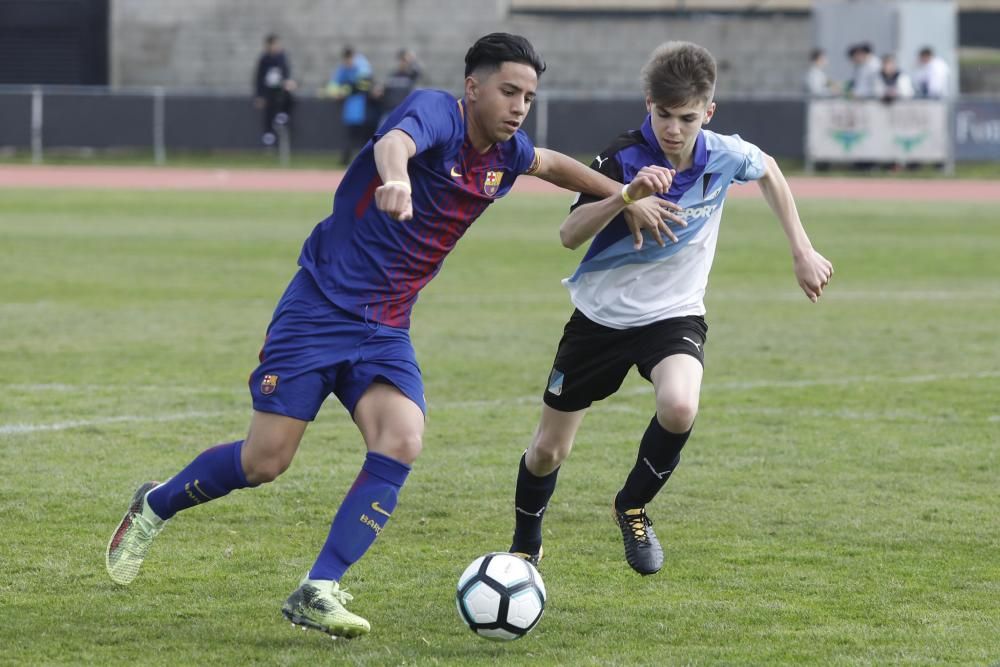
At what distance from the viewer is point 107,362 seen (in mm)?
9398

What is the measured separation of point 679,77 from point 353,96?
70.9 ft

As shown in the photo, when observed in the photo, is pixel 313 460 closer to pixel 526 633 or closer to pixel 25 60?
pixel 526 633

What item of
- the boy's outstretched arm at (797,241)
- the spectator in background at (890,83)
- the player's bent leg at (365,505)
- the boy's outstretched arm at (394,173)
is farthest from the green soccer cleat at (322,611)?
the spectator in background at (890,83)

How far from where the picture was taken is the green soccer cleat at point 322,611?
4.30 m

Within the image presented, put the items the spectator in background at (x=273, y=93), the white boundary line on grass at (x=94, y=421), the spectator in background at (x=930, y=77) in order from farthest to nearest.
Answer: the spectator in background at (x=273, y=93) < the spectator in background at (x=930, y=77) < the white boundary line on grass at (x=94, y=421)

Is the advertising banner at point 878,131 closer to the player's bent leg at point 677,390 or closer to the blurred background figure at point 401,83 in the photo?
the blurred background figure at point 401,83

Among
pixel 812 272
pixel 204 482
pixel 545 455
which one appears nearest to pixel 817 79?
pixel 812 272

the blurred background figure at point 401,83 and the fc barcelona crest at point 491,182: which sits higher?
the fc barcelona crest at point 491,182

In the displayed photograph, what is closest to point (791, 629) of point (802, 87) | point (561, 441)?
point (561, 441)

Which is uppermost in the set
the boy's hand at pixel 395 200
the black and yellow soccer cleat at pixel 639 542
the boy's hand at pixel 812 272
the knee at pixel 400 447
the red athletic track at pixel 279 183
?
the boy's hand at pixel 395 200

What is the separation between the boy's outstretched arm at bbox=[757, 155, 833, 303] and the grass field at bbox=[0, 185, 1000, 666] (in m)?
0.93

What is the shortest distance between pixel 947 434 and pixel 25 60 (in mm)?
26304

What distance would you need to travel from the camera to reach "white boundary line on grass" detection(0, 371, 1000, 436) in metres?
7.51

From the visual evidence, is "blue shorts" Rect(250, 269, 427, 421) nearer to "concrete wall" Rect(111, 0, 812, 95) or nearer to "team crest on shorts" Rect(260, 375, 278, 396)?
"team crest on shorts" Rect(260, 375, 278, 396)
